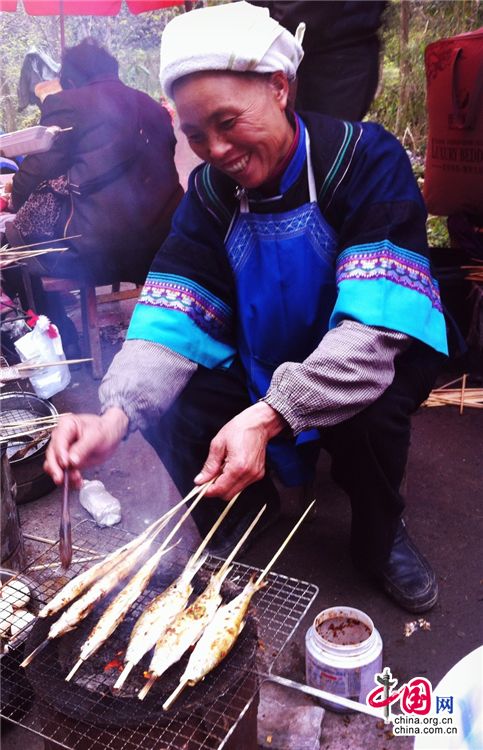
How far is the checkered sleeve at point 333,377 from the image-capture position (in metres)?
2.26

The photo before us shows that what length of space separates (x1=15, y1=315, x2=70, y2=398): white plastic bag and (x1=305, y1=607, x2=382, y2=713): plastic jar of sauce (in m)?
2.76

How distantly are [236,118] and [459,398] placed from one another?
10.2ft

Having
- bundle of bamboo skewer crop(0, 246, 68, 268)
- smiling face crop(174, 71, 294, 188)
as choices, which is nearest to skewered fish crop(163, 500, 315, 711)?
smiling face crop(174, 71, 294, 188)

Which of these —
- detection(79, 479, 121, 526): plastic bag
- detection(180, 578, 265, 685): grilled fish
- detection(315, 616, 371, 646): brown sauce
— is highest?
detection(180, 578, 265, 685): grilled fish

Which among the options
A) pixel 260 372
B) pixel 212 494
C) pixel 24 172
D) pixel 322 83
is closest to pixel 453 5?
pixel 322 83

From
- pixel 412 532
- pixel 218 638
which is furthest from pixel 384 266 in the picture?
pixel 412 532

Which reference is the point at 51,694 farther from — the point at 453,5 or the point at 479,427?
the point at 453,5

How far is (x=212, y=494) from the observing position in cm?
219

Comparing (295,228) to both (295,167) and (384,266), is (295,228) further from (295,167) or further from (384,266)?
(384,266)

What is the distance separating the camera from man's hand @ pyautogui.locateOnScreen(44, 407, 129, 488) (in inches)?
85.1

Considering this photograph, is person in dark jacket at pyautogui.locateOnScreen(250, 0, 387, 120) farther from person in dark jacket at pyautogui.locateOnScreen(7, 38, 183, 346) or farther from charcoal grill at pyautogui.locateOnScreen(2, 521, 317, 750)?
charcoal grill at pyautogui.locateOnScreen(2, 521, 317, 750)

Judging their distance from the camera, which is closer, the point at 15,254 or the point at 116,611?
the point at 116,611

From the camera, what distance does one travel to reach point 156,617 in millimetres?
2016

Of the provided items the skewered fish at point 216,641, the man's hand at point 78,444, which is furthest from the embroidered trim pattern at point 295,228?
the skewered fish at point 216,641
